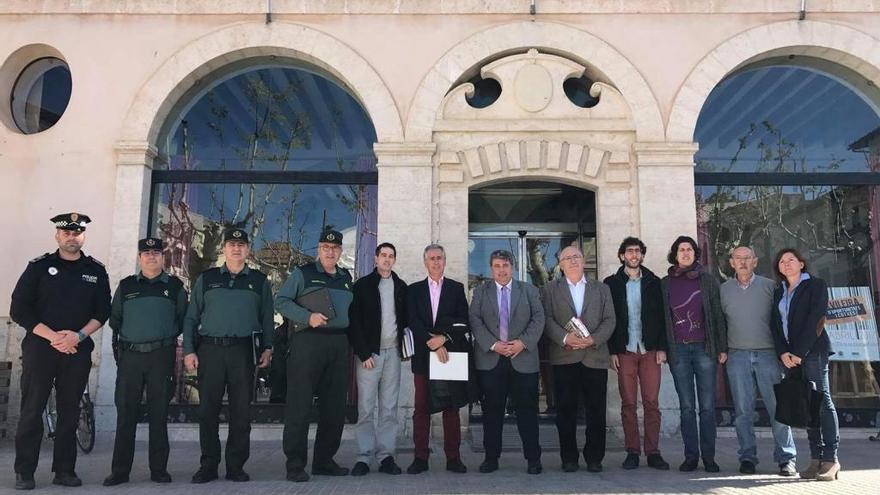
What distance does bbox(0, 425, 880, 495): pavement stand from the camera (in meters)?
4.75

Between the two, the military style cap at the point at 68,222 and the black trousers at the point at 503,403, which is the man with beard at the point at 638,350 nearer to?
the black trousers at the point at 503,403

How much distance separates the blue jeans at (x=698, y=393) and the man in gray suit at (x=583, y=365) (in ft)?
2.11

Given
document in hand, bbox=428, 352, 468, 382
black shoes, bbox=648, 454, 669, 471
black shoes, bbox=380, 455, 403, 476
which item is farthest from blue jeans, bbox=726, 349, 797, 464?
black shoes, bbox=380, 455, 403, 476

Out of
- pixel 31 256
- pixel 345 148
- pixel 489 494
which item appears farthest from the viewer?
pixel 345 148

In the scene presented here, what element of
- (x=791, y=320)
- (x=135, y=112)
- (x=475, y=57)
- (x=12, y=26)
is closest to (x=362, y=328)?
(x=791, y=320)

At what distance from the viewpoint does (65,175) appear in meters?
8.12

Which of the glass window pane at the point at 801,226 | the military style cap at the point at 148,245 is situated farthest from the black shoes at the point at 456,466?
the glass window pane at the point at 801,226

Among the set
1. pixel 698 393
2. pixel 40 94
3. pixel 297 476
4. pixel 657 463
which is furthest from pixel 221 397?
pixel 40 94

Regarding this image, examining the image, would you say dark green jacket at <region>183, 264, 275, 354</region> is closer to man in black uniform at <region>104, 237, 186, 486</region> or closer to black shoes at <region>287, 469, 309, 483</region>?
man in black uniform at <region>104, 237, 186, 486</region>

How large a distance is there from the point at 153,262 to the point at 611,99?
5.69 meters

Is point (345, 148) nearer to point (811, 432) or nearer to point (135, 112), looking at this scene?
point (135, 112)

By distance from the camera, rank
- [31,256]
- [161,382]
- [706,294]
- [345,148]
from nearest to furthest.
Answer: [161,382], [706,294], [31,256], [345,148]

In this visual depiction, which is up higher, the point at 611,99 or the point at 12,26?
the point at 12,26

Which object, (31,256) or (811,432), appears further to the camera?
(31,256)
